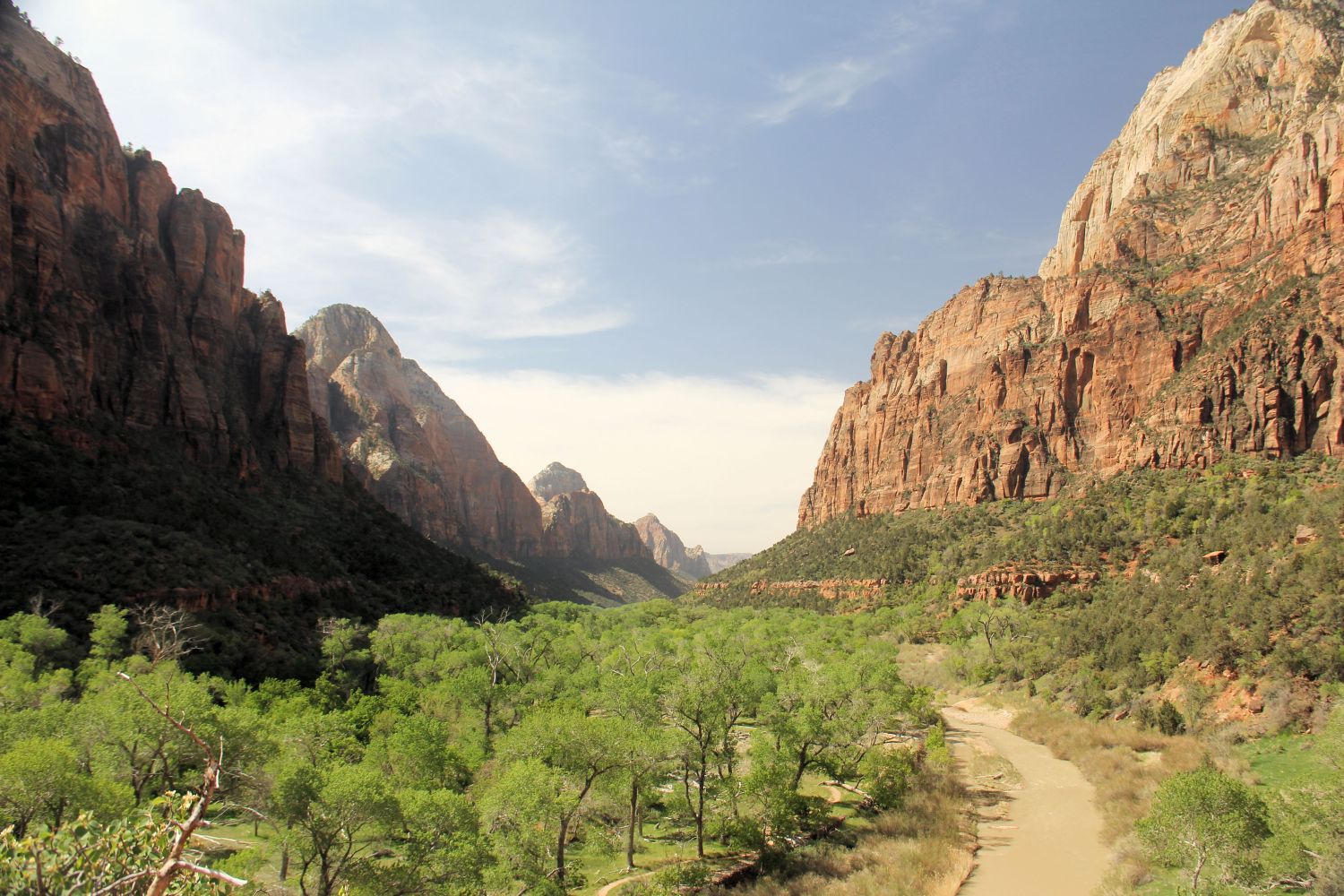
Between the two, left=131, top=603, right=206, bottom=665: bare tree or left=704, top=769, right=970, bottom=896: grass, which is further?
left=131, top=603, right=206, bottom=665: bare tree

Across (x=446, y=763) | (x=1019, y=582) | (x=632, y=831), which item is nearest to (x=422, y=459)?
(x=1019, y=582)

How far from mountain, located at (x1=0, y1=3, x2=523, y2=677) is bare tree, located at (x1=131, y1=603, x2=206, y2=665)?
141 centimetres

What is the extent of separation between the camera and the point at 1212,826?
1645cm

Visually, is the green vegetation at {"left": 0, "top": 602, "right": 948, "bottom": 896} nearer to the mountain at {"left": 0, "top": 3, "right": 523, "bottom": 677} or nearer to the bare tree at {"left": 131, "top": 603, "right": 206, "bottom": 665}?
the bare tree at {"left": 131, "top": 603, "right": 206, "bottom": 665}

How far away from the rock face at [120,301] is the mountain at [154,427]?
0.58 ft

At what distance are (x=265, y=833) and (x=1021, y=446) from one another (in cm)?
9388

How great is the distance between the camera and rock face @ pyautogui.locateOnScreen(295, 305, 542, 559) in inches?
5074

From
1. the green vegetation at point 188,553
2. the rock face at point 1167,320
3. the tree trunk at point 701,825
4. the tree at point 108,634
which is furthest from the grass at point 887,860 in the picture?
the rock face at point 1167,320

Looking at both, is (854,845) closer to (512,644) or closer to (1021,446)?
(512,644)

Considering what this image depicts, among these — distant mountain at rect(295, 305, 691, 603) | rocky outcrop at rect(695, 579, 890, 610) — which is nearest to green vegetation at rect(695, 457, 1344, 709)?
rocky outcrop at rect(695, 579, 890, 610)

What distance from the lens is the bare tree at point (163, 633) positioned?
1292 inches

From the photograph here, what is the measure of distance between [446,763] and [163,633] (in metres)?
19.6

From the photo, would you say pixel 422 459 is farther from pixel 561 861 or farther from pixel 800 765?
pixel 561 861

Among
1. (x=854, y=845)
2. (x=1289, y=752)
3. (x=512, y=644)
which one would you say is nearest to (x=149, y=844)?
(x=854, y=845)
